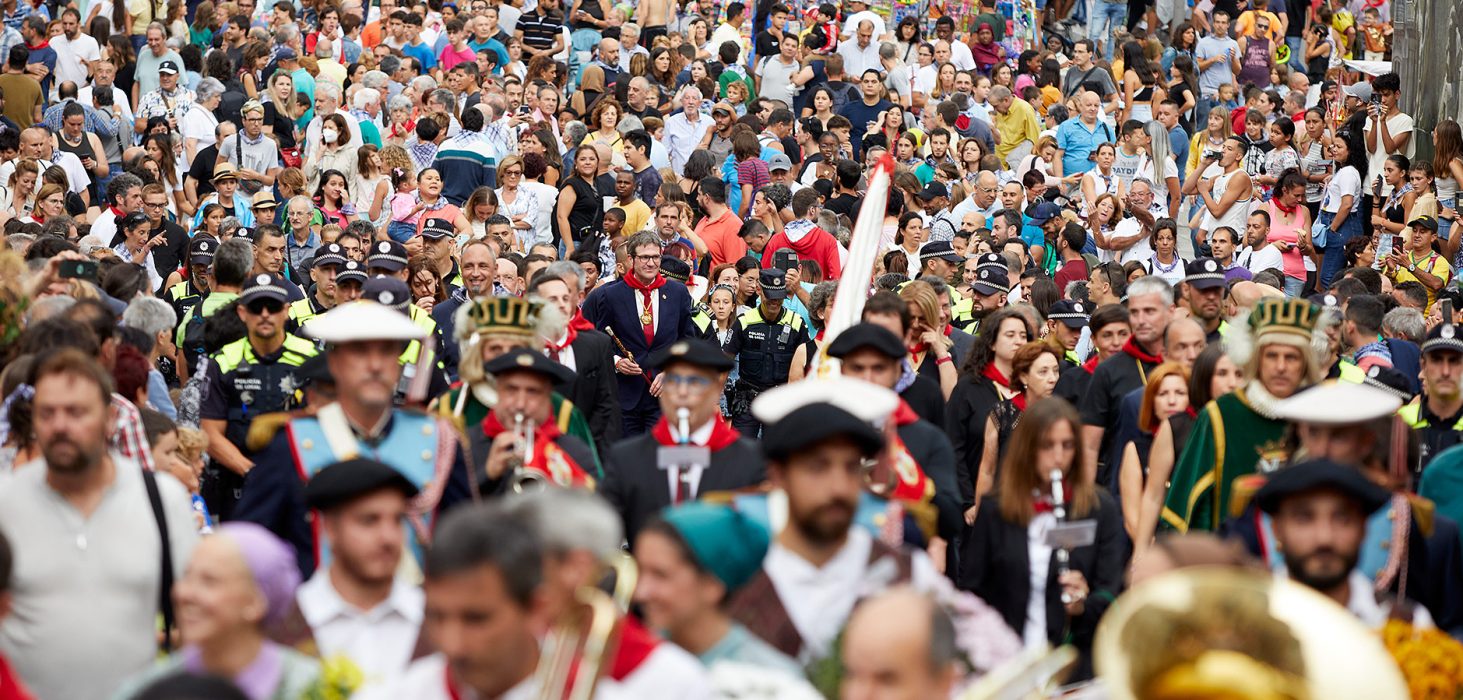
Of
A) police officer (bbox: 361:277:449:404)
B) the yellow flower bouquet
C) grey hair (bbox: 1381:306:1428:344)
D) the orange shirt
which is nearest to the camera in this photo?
the yellow flower bouquet

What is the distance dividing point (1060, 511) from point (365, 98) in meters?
13.3

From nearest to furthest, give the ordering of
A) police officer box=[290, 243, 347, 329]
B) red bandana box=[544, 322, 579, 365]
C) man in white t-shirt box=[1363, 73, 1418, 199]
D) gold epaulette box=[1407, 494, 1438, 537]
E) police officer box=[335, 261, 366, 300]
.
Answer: gold epaulette box=[1407, 494, 1438, 537] < red bandana box=[544, 322, 579, 365] < police officer box=[335, 261, 366, 300] < police officer box=[290, 243, 347, 329] < man in white t-shirt box=[1363, 73, 1418, 199]

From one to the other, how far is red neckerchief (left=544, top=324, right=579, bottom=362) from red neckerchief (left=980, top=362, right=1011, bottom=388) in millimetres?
2094

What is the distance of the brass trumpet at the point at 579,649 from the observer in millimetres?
4508

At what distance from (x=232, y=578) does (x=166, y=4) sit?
1957cm

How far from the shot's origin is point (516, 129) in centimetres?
1966

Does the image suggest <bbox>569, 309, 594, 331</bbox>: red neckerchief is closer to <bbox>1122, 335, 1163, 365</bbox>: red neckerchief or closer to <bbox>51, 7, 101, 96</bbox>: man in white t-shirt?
<bbox>1122, 335, 1163, 365</bbox>: red neckerchief

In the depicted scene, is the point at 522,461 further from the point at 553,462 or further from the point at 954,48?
the point at 954,48

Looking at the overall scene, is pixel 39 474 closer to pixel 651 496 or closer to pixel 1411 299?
pixel 651 496

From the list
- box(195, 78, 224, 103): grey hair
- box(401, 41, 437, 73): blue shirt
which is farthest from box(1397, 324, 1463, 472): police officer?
box(401, 41, 437, 73): blue shirt

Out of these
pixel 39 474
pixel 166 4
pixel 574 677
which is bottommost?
pixel 574 677

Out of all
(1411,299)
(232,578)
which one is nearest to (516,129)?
(1411,299)

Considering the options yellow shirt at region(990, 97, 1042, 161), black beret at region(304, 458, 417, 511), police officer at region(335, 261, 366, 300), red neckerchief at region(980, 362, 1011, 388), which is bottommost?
black beret at region(304, 458, 417, 511)

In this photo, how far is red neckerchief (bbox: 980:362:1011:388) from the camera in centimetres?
1069
